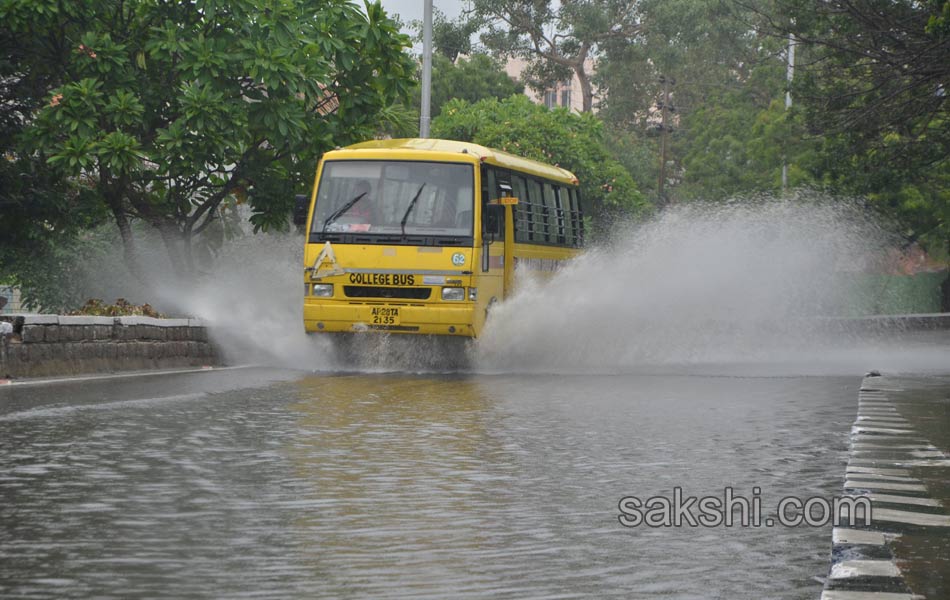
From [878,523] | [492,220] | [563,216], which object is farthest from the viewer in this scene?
[563,216]

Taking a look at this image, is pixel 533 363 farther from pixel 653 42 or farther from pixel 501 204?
pixel 653 42

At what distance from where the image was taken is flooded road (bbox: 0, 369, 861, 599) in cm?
607

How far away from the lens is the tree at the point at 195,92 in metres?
22.7

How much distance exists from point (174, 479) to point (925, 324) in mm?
38184

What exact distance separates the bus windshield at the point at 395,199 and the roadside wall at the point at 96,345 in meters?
2.31

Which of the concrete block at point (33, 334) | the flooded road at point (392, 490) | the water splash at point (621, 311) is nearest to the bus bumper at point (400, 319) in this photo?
the water splash at point (621, 311)

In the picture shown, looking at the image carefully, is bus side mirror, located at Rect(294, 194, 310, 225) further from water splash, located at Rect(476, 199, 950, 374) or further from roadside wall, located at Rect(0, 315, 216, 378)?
water splash, located at Rect(476, 199, 950, 374)

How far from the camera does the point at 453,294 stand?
65.8ft

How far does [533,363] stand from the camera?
22094 millimetres

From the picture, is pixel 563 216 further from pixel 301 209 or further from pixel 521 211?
pixel 301 209

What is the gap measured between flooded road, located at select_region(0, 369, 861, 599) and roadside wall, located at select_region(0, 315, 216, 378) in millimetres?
1519

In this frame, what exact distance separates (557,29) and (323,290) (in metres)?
58.4

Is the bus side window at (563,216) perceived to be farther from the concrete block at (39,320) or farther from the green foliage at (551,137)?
the green foliage at (551,137)

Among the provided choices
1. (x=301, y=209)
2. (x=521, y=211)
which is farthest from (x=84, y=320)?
(x=521, y=211)
